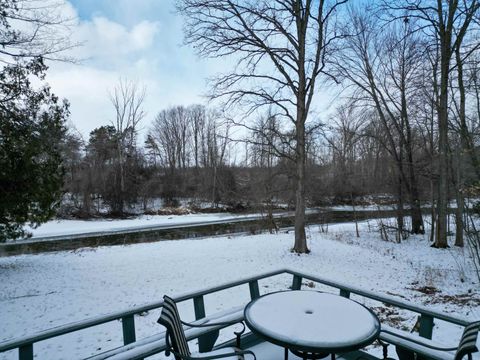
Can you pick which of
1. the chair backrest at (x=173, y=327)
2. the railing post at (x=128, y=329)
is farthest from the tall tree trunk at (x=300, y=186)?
the chair backrest at (x=173, y=327)

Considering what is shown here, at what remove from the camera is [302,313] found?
7.86 feet

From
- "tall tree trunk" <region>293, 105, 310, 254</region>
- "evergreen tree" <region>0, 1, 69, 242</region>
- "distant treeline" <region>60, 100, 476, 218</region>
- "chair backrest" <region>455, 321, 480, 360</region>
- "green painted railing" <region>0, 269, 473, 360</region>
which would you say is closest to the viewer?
"chair backrest" <region>455, 321, 480, 360</region>

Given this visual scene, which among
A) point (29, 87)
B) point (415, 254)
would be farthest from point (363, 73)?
point (29, 87)

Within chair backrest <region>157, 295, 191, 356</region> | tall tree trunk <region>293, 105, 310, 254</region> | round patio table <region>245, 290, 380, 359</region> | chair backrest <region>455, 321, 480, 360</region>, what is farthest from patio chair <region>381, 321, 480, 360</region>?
tall tree trunk <region>293, 105, 310, 254</region>

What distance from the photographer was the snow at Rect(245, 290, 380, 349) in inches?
78.2

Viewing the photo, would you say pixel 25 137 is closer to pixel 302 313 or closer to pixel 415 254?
pixel 302 313

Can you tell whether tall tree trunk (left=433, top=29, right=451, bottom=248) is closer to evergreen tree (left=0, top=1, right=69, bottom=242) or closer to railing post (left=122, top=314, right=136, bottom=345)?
railing post (left=122, top=314, right=136, bottom=345)

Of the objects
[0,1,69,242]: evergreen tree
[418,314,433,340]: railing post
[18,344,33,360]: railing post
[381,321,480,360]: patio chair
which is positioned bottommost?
[418,314,433,340]: railing post

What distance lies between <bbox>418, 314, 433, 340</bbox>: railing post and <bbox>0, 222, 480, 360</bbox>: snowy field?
4.02 ft

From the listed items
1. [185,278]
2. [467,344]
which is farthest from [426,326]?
[185,278]

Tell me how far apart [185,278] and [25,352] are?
18.2 feet

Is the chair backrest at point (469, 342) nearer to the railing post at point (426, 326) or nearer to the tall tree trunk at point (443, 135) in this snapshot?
the railing post at point (426, 326)

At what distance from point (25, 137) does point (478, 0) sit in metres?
13.9

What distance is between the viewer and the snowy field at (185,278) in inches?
192
